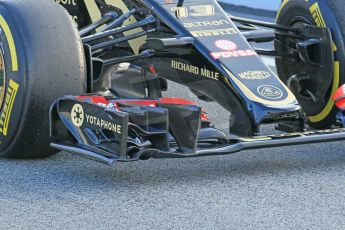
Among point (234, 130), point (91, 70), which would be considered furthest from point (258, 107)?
point (91, 70)

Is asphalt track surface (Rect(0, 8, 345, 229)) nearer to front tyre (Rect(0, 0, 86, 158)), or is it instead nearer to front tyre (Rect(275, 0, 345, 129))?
front tyre (Rect(0, 0, 86, 158))

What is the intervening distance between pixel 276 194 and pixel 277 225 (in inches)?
23.2

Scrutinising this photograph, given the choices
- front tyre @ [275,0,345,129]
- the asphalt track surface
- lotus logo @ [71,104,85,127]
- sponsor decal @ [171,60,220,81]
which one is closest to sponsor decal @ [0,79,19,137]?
the asphalt track surface

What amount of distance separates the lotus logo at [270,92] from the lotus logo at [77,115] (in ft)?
Answer: 3.67

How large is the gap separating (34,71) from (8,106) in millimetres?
298

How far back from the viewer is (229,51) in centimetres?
605

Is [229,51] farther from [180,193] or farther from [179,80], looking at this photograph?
[180,193]

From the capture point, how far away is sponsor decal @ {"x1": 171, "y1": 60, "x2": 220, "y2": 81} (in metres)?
6.02

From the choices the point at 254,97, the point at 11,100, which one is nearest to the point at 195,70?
the point at 254,97

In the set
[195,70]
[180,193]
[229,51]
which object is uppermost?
[229,51]

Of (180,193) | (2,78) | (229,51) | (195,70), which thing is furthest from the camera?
(195,70)

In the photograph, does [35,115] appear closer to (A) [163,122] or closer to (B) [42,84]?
(B) [42,84]

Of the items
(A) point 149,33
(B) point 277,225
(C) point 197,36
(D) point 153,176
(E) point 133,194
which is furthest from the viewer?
(A) point 149,33

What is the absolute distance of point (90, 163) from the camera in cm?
589
